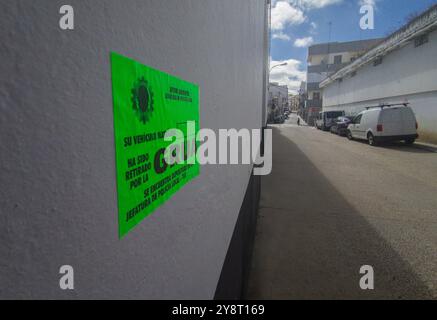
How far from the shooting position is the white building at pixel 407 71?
12.2 meters

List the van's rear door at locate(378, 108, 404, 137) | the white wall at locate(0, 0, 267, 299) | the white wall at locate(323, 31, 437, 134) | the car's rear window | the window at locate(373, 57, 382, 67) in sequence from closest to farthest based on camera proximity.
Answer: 1. the white wall at locate(0, 0, 267, 299)
2. the van's rear door at locate(378, 108, 404, 137)
3. the white wall at locate(323, 31, 437, 134)
4. the window at locate(373, 57, 382, 67)
5. the car's rear window

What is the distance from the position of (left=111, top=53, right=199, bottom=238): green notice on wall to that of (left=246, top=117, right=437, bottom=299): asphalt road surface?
235cm

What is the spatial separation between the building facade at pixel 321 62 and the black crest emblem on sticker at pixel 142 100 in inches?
1469

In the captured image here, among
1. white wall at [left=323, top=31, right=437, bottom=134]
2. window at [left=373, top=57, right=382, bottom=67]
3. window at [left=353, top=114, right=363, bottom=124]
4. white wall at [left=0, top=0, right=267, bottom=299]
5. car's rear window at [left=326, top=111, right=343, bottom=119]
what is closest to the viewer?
white wall at [left=0, top=0, right=267, bottom=299]

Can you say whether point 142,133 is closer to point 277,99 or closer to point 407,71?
point 407,71

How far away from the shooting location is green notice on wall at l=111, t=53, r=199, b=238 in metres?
0.53

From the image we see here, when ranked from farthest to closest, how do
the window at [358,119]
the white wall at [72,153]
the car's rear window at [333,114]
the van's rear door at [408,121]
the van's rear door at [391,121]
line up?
the car's rear window at [333,114] → the window at [358,119] → the van's rear door at [391,121] → the van's rear door at [408,121] → the white wall at [72,153]

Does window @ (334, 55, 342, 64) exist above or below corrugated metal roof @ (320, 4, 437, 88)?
above

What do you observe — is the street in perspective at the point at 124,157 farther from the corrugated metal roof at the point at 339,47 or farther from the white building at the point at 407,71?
the corrugated metal roof at the point at 339,47

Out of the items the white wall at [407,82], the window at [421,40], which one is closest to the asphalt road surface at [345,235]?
the white wall at [407,82]

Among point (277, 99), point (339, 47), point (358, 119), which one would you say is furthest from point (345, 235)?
point (277, 99)

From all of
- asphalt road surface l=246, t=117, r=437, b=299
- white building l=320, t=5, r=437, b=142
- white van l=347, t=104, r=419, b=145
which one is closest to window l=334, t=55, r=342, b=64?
white building l=320, t=5, r=437, b=142

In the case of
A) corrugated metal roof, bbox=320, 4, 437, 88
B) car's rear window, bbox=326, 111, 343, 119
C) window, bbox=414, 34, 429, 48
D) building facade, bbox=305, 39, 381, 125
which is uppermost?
building facade, bbox=305, 39, 381, 125

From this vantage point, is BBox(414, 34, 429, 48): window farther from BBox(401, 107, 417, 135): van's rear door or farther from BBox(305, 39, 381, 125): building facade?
BBox(305, 39, 381, 125): building facade
